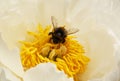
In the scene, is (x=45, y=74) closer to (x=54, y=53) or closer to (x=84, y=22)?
(x=54, y=53)

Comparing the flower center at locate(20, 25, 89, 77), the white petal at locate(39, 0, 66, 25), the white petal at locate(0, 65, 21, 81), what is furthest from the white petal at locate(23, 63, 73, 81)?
the white petal at locate(39, 0, 66, 25)

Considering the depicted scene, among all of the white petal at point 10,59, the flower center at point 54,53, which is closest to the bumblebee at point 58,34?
the flower center at point 54,53

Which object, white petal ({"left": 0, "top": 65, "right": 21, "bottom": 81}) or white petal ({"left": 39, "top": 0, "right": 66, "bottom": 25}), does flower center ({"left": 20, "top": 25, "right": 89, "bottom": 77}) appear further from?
white petal ({"left": 0, "top": 65, "right": 21, "bottom": 81})

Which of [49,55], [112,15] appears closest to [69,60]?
[49,55]

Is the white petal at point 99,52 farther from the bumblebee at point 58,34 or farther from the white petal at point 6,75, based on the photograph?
the white petal at point 6,75

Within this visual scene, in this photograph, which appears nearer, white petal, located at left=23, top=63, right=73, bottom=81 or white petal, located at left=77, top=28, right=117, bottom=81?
white petal, located at left=23, top=63, right=73, bottom=81

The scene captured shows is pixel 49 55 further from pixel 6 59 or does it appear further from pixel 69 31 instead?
pixel 6 59

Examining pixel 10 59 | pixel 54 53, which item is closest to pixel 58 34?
pixel 54 53
